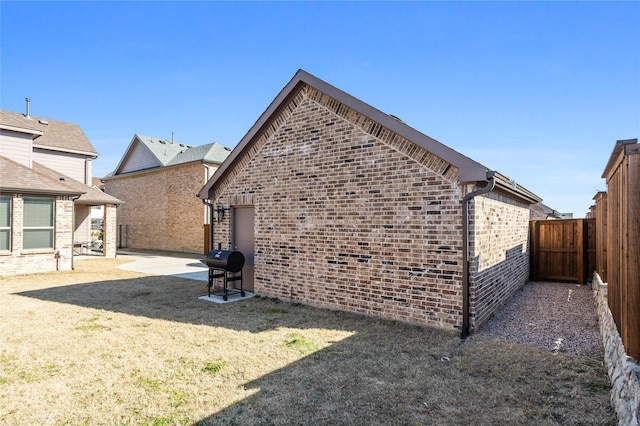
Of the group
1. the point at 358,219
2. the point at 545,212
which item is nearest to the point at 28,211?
the point at 358,219

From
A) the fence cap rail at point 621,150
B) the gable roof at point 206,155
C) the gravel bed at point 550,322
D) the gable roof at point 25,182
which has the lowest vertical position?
the gravel bed at point 550,322

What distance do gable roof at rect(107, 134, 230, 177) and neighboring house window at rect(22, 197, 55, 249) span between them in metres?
9.30

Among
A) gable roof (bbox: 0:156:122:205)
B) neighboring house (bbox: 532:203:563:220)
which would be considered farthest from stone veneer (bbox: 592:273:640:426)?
neighboring house (bbox: 532:203:563:220)

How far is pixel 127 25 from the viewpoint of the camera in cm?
1034

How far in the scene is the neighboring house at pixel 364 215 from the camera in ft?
19.1

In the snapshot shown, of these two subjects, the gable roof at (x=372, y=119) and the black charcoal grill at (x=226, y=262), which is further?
the black charcoal grill at (x=226, y=262)

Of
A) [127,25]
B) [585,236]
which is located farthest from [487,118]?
[127,25]

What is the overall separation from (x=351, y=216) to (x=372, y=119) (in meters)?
1.99

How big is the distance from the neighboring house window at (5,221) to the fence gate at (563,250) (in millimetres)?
18372

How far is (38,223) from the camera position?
12.9 metres

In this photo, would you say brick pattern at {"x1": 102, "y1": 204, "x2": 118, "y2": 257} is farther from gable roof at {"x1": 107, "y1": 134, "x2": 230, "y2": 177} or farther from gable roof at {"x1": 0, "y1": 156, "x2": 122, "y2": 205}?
gable roof at {"x1": 0, "y1": 156, "x2": 122, "y2": 205}

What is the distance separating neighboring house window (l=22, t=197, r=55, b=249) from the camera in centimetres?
1263

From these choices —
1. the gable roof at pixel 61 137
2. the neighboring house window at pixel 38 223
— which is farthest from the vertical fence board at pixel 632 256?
the gable roof at pixel 61 137

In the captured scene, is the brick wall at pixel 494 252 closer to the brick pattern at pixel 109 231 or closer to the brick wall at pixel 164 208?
the brick wall at pixel 164 208
